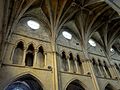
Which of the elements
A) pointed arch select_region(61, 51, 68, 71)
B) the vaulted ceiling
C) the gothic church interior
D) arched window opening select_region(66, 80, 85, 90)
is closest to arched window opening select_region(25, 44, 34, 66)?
the gothic church interior

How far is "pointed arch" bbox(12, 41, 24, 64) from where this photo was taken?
33.3ft

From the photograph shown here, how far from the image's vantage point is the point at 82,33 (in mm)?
15414

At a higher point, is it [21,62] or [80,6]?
[80,6]

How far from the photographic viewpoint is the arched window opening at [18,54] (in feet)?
33.4

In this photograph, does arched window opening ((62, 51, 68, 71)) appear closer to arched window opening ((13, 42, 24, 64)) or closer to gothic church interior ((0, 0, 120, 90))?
gothic church interior ((0, 0, 120, 90))

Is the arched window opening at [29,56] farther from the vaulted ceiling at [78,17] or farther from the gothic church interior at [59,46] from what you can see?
the vaulted ceiling at [78,17]

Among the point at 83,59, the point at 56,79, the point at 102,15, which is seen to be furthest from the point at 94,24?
the point at 56,79

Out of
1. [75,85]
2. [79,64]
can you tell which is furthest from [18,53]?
[75,85]

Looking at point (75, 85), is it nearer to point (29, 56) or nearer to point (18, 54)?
point (29, 56)

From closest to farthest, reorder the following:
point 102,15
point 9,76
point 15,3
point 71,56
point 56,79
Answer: point 9,76 < point 56,79 < point 15,3 < point 71,56 < point 102,15

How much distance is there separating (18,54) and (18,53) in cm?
9

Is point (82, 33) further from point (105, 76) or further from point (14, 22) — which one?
point (14, 22)

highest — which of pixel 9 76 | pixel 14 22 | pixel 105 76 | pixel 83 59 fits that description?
pixel 14 22

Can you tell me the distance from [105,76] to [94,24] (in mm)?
6365
